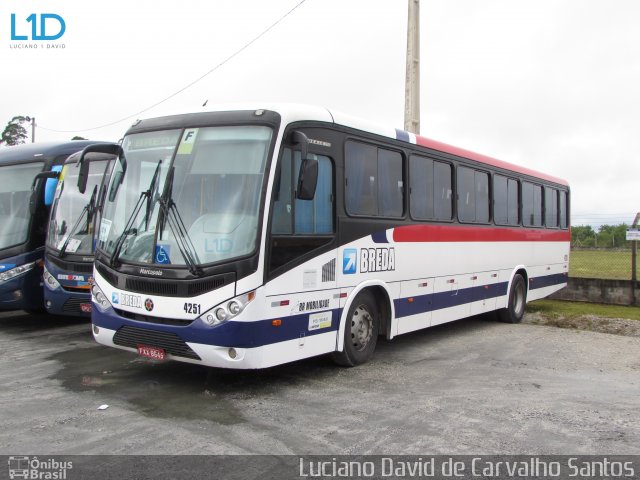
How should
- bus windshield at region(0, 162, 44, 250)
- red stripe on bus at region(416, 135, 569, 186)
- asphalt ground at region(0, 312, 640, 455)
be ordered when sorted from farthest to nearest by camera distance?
bus windshield at region(0, 162, 44, 250) → red stripe on bus at region(416, 135, 569, 186) → asphalt ground at region(0, 312, 640, 455)

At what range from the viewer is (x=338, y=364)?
7488mm

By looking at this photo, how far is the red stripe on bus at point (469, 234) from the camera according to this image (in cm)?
855

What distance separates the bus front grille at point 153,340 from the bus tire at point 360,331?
2047mm

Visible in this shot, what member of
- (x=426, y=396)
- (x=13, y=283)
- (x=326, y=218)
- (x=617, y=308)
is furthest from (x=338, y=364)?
(x=617, y=308)

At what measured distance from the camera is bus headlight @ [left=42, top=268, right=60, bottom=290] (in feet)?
31.0

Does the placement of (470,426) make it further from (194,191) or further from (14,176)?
(14,176)

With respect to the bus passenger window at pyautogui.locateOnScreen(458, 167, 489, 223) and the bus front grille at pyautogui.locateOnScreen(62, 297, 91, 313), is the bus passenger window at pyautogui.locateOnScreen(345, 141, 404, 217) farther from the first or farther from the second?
the bus front grille at pyautogui.locateOnScreen(62, 297, 91, 313)

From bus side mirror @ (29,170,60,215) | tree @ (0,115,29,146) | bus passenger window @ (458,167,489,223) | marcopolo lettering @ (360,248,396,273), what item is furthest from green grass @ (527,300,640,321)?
tree @ (0,115,29,146)

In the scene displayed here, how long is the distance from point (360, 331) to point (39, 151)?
690 centimetres

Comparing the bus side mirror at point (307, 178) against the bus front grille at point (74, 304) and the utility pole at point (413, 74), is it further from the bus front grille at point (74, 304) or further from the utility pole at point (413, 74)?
the utility pole at point (413, 74)

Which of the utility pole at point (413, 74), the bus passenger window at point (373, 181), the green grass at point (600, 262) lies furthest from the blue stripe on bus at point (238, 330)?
the green grass at point (600, 262)

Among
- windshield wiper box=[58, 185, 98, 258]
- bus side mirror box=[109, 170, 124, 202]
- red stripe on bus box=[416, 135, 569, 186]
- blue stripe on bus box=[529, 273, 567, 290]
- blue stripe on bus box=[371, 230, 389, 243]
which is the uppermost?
red stripe on bus box=[416, 135, 569, 186]

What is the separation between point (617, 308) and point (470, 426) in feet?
35.0

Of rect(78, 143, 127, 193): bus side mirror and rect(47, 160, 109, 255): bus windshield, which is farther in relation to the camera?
rect(47, 160, 109, 255): bus windshield
